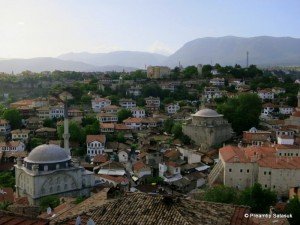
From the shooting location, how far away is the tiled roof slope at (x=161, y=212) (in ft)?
22.7

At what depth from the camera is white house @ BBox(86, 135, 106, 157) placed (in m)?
29.5

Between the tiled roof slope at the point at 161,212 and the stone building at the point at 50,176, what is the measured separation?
14.3 m

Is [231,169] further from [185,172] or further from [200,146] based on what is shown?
[200,146]

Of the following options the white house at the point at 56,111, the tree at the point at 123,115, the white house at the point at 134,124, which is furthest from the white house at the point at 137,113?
the white house at the point at 56,111

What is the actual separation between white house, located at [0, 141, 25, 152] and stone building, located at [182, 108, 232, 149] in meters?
11.5

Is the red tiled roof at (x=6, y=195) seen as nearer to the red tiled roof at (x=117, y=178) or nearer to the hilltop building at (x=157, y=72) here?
the red tiled roof at (x=117, y=178)

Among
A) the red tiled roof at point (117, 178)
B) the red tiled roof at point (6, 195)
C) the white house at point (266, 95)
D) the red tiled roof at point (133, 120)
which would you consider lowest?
the red tiled roof at point (6, 195)

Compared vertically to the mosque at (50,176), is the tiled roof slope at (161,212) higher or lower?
higher

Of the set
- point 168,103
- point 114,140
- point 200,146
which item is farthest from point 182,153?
point 168,103

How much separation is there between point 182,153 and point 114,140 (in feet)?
20.3

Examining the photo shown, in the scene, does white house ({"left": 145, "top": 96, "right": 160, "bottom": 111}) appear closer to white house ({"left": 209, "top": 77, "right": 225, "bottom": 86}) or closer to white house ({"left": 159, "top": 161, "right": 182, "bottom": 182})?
white house ({"left": 209, "top": 77, "right": 225, "bottom": 86})

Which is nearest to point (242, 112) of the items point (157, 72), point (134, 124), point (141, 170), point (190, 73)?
point (134, 124)

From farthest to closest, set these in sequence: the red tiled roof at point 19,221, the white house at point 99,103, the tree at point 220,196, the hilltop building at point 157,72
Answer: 1. the hilltop building at point 157,72
2. the white house at point 99,103
3. the tree at point 220,196
4. the red tiled roof at point 19,221

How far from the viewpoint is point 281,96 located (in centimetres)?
4584
